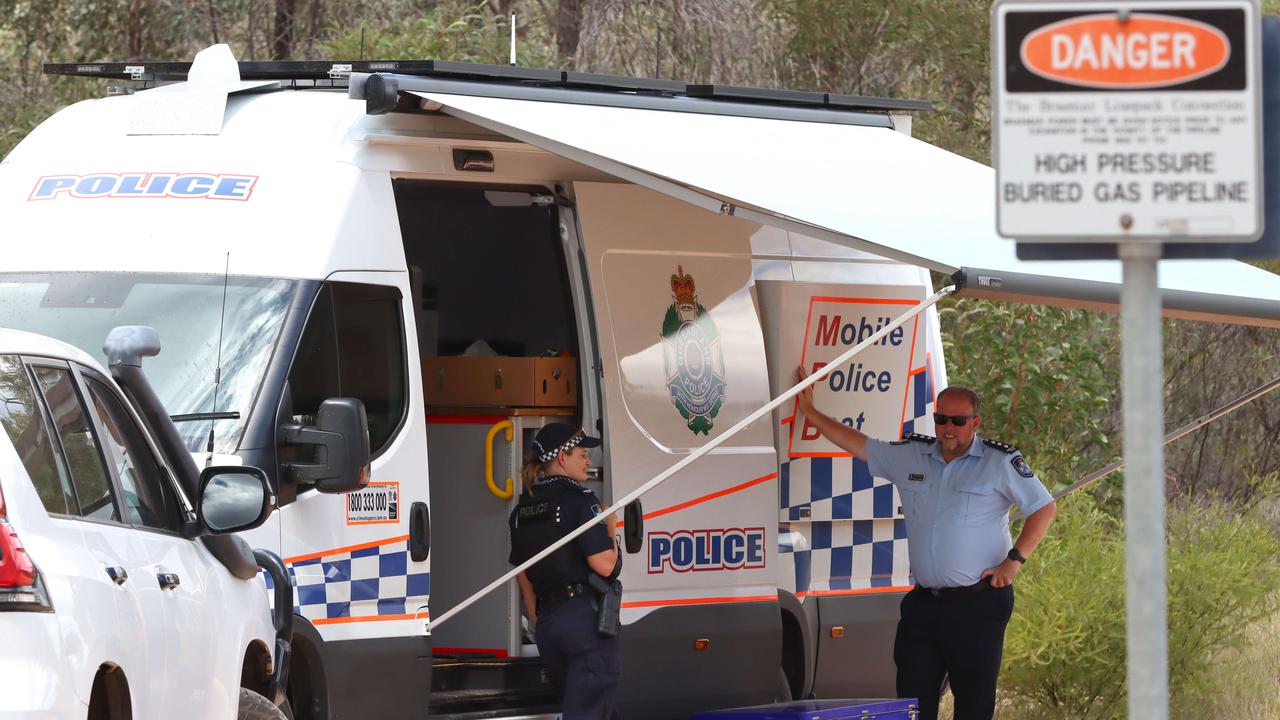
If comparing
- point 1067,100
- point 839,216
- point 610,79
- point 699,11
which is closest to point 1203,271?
point 839,216

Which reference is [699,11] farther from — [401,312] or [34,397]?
[34,397]

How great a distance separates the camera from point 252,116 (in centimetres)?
758

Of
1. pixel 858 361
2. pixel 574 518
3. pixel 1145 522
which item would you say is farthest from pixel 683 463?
pixel 1145 522

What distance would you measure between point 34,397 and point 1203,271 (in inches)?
203

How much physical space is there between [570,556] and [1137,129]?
4651 mm

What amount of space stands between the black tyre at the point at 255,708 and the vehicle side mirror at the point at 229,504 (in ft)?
1.97

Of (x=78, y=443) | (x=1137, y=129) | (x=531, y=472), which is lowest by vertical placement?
(x=531, y=472)

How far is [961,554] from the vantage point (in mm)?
8609

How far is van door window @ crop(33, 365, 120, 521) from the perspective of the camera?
4.62m

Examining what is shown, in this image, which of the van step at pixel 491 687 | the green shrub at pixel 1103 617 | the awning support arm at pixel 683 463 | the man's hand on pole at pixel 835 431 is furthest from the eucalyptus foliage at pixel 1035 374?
the awning support arm at pixel 683 463

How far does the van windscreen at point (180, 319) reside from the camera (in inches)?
270

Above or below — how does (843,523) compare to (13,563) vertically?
below

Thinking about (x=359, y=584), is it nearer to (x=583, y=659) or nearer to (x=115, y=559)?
(x=583, y=659)

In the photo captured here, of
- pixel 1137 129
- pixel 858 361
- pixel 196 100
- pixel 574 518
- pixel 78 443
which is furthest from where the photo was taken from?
pixel 858 361
